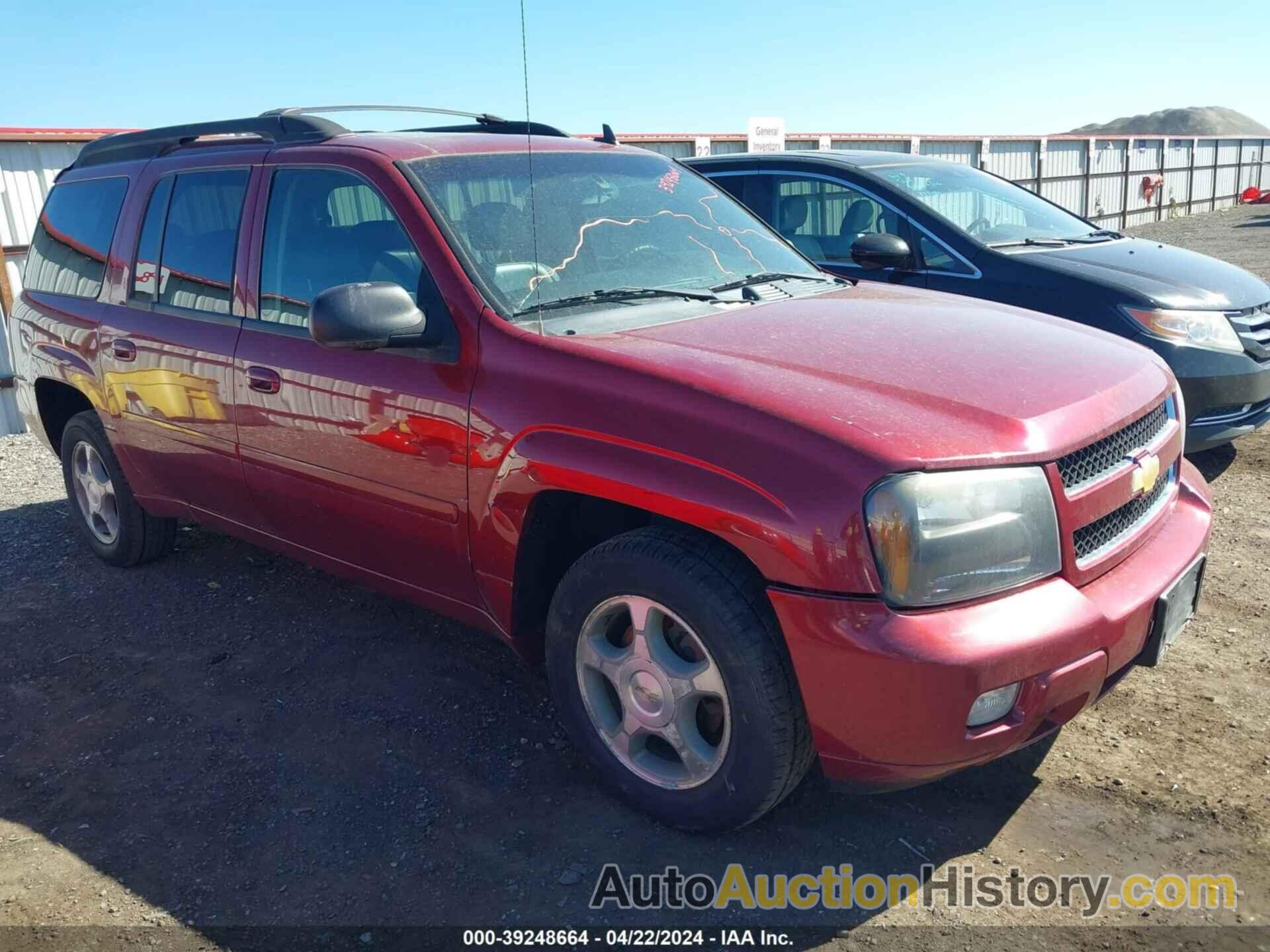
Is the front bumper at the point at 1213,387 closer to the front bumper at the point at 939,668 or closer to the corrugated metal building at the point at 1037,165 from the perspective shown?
the front bumper at the point at 939,668

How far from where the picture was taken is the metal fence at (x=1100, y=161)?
17.5 metres

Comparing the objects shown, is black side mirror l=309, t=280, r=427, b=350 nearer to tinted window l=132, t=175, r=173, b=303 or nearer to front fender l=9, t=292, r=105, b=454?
tinted window l=132, t=175, r=173, b=303

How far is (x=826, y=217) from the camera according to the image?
6391 millimetres

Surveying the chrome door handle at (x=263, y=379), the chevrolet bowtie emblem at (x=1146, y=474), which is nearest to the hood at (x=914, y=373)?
the chevrolet bowtie emblem at (x=1146, y=474)

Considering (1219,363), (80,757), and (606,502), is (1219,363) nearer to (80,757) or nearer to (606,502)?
(606,502)

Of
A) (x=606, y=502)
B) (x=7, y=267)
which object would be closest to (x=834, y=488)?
(x=606, y=502)

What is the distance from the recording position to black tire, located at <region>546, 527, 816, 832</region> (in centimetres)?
252

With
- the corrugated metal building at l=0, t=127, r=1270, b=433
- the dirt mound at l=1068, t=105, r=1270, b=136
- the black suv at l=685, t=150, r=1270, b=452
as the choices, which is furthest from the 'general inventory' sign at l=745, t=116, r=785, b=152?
the dirt mound at l=1068, t=105, r=1270, b=136

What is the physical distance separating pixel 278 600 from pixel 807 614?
305cm

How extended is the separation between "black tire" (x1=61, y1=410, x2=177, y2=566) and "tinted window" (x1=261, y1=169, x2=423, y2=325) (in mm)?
1588

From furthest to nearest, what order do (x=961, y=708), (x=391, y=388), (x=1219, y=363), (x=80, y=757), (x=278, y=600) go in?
1. (x=1219, y=363)
2. (x=278, y=600)
3. (x=80, y=757)
4. (x=391, y=388)
5. (x=961, y=708)

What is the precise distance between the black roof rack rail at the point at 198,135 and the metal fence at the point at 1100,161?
10.1m

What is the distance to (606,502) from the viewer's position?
2992mm

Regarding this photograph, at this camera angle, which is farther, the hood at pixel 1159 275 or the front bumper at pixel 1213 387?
the hood at pixel 1159 275
